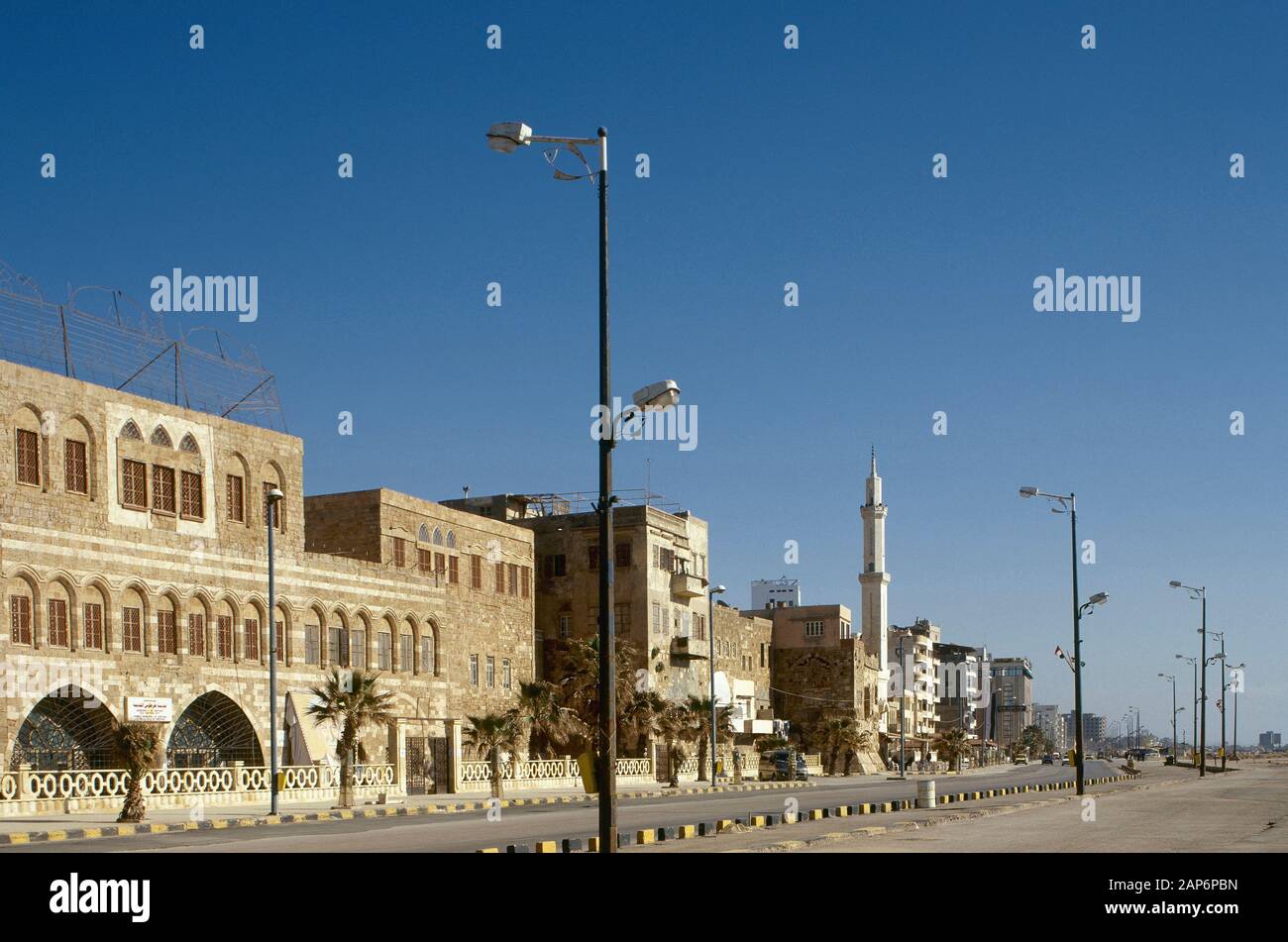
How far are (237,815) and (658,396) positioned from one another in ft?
76.2

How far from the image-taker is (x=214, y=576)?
155 ft

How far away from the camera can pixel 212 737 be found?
4734cm

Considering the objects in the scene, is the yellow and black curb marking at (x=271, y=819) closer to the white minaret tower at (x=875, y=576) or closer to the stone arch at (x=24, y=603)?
the stone arch at (x=24, y=603)

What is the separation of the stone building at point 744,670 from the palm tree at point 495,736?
3690 centimetres

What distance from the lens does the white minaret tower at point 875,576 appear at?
122 m

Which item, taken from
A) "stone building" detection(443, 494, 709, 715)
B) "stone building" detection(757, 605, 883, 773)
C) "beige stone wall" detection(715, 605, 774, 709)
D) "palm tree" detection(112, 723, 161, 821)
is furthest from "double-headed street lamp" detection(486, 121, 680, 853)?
"stone building" detection(757, 605, 883, 773)

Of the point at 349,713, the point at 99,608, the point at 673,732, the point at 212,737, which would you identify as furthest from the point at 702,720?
the point at 99,608

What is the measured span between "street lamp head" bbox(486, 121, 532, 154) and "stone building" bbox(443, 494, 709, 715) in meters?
53.4

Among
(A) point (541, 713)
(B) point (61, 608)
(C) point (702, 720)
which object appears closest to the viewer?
(B) point (61, 608)

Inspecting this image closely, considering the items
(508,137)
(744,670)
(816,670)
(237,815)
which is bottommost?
(816,670)

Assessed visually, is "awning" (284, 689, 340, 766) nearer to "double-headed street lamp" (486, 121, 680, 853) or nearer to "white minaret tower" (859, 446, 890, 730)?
"double-headed street lamp" (486, 121, 680, 853)

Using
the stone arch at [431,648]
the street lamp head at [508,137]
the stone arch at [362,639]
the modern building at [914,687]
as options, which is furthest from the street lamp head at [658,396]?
the modern building at [914,687]

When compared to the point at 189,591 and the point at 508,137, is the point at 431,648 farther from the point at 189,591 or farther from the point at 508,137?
the point at 508,137
